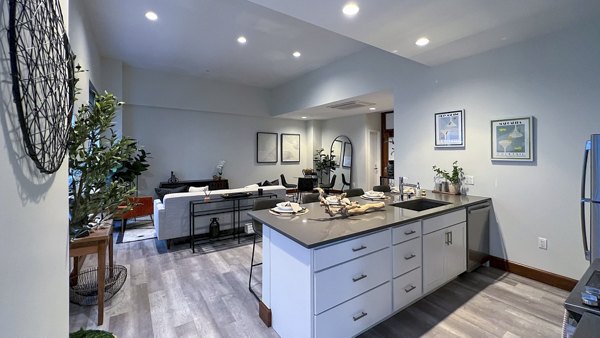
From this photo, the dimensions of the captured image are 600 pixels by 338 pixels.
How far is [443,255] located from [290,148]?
665 cm

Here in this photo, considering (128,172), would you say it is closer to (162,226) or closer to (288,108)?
(162,226)

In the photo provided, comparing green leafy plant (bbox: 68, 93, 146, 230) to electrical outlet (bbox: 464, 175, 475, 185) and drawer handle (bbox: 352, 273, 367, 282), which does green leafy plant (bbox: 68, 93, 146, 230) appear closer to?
drawer handle (bbox: 352, 273, 367, 282)

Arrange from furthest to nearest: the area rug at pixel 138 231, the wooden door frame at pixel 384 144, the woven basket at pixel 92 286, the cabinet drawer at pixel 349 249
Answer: the wooden door frame at pixel 384 144 < the area rug at pixel 138 231 < the woven basket at pixel 92 286 < the cabinet drawer at pixel 349 249

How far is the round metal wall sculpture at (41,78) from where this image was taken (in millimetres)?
760

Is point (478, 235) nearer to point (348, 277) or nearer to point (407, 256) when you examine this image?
point (407, 256)

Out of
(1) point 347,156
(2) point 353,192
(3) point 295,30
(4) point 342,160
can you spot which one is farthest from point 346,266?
(4) point 342,160

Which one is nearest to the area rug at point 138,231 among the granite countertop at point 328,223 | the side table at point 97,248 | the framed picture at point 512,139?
the side table at point 97,248

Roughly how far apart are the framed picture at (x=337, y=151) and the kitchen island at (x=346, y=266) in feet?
19.5

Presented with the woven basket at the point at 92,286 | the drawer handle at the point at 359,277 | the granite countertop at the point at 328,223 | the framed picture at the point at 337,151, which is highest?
the framed picture at the point at 337,151

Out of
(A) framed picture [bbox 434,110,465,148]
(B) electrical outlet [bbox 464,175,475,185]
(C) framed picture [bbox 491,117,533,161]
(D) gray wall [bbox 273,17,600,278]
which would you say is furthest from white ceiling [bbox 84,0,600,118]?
(B) electrical outlet [bbox 464,175,475,185]

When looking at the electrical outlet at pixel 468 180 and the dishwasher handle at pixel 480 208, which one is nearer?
the dishwasher handle at pixel 480 208

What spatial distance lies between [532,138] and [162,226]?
190 inches

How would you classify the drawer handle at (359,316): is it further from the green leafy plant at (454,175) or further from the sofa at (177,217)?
the sofa at (177,217)

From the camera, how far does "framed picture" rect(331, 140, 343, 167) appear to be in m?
8.46
